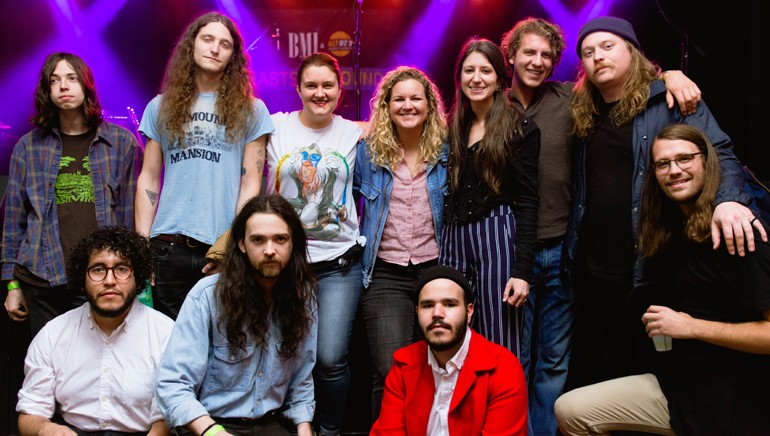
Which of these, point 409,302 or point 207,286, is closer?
point 207,286

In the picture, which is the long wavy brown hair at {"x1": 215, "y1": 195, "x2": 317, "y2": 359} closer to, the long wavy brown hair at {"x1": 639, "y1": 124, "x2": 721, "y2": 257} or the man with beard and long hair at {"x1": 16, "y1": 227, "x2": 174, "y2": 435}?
the man with beard and long hair at {"x1": 16, "y1": 227, "x2": 174, "y2": 435}

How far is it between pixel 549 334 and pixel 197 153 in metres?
1.82

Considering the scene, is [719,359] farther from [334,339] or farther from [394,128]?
[394,128]

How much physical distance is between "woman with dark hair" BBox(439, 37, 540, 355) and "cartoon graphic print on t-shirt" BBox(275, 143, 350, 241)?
504 mm

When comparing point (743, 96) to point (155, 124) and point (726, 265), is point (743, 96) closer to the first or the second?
point (726, 265)

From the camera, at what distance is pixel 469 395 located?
8.96 ft

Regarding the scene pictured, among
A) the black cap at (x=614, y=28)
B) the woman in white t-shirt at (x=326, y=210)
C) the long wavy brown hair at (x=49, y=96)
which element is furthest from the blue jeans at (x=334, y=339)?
the black cap at (x=614, y=28)

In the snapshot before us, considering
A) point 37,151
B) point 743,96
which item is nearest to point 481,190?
point 37,151

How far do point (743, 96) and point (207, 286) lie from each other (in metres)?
5.29

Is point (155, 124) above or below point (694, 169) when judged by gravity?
above

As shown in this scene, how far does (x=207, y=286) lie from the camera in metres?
2.80

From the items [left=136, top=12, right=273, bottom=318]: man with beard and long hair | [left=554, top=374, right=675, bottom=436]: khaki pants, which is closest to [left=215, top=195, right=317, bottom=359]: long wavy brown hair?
[left=136, top=12, right=273, bottom=318]: man with beard and long hair

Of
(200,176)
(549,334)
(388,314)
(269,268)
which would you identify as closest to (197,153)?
(200,176)

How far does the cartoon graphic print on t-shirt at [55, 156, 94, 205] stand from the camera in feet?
10.9
